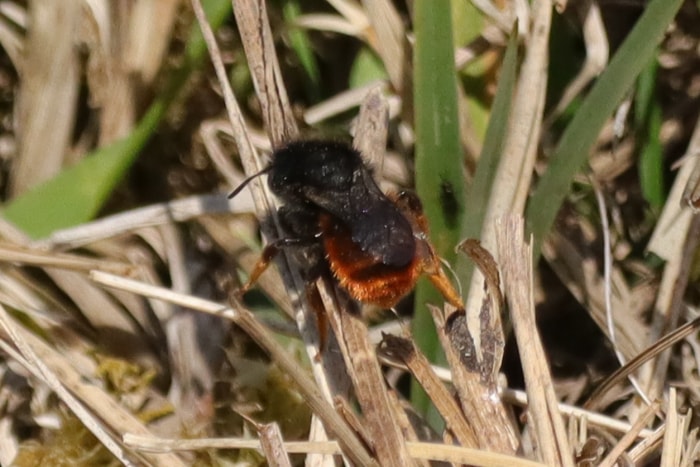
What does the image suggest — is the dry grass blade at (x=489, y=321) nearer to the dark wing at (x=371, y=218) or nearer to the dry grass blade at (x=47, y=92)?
the dark wing at (x=371, y=218)

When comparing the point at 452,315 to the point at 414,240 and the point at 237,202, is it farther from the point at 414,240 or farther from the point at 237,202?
the point at 237,202

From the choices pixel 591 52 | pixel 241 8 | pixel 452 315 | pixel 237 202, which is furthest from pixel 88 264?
pixel 591 52

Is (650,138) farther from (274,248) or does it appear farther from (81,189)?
(81,189)

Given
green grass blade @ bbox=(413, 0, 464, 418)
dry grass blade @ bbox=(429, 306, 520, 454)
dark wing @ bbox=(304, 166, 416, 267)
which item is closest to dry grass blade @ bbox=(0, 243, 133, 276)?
dark wing @ bbox=(304, 166, 416, 267)

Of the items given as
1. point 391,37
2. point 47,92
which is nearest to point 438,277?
point 391,37

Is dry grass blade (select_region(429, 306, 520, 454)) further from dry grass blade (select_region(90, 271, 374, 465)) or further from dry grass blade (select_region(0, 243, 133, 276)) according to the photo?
dry grass blade (select_region(0, 243, 133, 276))
